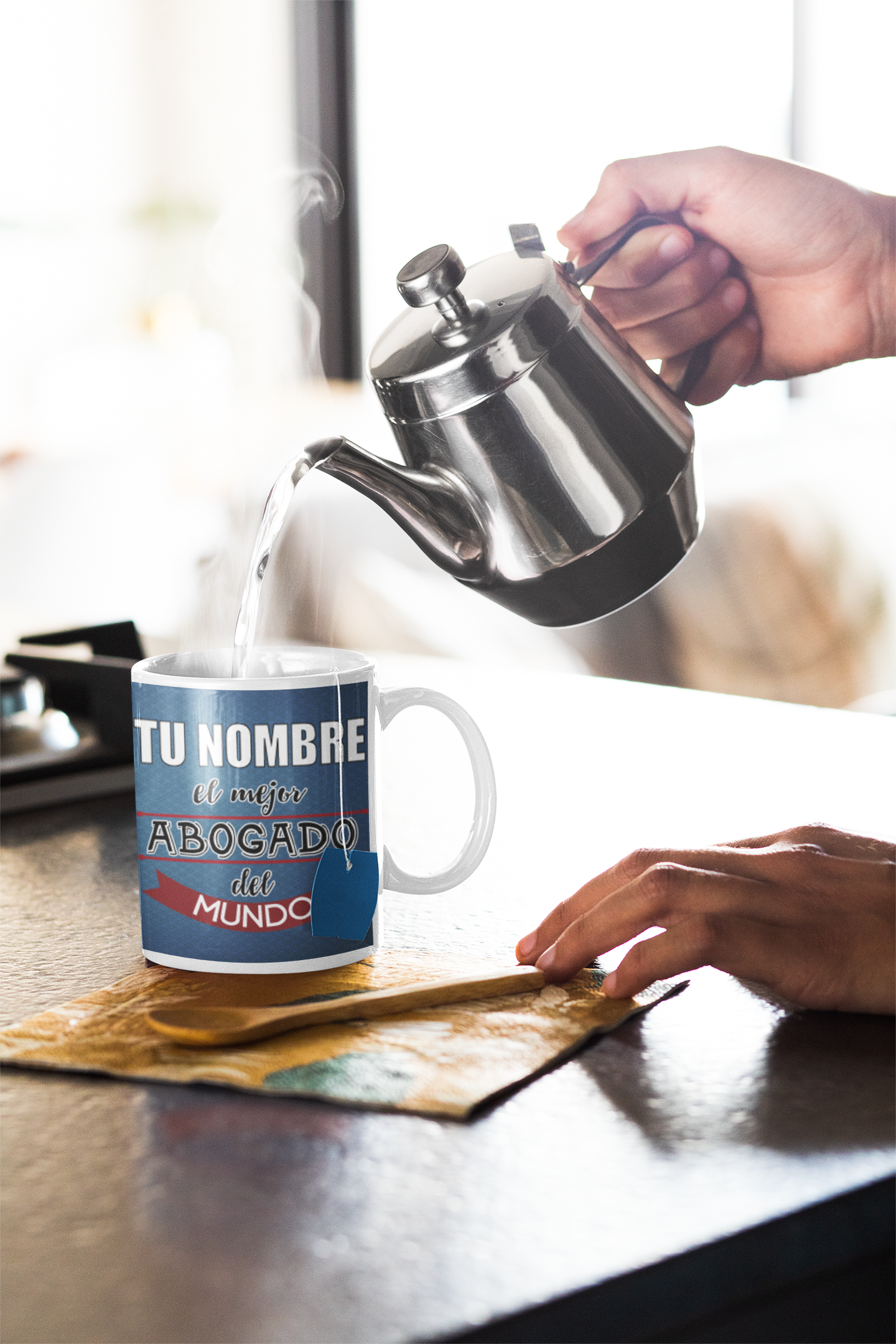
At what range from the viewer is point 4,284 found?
13.8ft

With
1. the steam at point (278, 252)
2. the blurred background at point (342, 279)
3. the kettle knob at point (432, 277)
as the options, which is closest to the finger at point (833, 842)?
the kettle knob at point (432, 277)

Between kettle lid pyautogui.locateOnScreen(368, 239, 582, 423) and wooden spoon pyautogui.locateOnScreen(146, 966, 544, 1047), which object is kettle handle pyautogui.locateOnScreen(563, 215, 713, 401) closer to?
kettle lid pyautogui.locateOnScreen(368, 239, 582, 423)

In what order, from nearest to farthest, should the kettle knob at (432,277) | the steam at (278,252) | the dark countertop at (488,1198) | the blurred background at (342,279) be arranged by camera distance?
the dark countertop at (488,1198) < the kettle knob at (432,277) < the blurred background at (342,279) < the steam at (278,252)

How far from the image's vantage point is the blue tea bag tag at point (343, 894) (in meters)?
0.50

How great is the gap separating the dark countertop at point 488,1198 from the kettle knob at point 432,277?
0.93ft

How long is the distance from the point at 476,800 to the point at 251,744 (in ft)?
0.37

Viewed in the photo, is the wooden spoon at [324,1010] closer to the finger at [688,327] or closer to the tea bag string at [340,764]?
the tea bag string at [340,764]

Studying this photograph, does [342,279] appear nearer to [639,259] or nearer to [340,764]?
[639,259]

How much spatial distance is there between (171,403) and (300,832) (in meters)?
4.25

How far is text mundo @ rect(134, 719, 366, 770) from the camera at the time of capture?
0.49 meters

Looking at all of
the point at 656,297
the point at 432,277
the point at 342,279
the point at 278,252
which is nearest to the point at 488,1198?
the point at 432,277

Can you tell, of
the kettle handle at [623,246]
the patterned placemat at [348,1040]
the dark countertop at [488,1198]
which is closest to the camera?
the dark countertop at [488,1198]

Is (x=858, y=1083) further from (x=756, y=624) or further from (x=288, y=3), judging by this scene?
(x=288, y=3)

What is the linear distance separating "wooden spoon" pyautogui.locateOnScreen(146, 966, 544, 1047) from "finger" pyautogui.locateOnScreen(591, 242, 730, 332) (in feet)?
1.13
